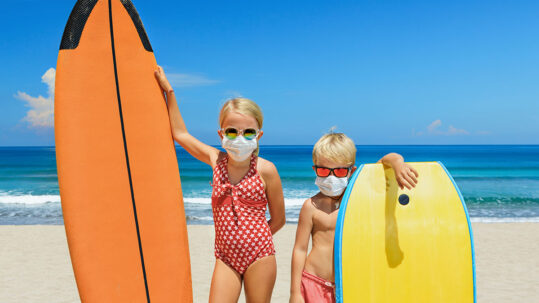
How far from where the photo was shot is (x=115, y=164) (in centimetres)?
259

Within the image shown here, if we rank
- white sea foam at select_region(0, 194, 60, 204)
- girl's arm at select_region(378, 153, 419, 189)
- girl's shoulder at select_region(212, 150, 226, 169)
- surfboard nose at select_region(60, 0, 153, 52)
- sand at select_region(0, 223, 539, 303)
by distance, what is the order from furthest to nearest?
white sea foam at select_region(0, 194, 60, 204) → sand at select_region(0, 223, 539, 303) → surfboard nose at select_region(60, 0, 153, 52) → girl's shoulder at select_region(212, 150, 226, 169) → girl's arm at select_region(378, 153, 419, 189)

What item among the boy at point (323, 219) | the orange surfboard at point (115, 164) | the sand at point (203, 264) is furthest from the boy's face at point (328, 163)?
the sand at point (203, 264)

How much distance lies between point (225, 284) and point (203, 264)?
4246 millimetres

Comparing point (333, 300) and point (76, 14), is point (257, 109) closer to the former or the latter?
point (333, 300)

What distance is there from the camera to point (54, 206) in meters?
14.1

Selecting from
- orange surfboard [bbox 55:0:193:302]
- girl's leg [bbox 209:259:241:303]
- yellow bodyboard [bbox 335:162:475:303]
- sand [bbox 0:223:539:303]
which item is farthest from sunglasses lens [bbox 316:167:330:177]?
sand [bbox 0:223:539:303]

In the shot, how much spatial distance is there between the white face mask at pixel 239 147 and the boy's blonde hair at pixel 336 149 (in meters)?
0.33

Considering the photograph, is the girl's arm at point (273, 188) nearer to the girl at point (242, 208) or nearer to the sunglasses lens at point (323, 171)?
the girl at point (242, 208)

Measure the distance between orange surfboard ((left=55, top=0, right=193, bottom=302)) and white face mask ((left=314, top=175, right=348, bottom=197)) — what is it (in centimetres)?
95

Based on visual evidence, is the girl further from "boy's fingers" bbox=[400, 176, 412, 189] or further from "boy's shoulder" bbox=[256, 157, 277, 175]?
"boy's fingers" bbox=[400, 176, 412, 189]

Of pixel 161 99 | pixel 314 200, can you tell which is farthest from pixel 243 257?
pixel 161 99

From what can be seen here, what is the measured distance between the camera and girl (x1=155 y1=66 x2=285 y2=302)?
2.16 meters

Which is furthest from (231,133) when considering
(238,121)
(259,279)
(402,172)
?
(402,172)

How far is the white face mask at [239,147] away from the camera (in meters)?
2.19
